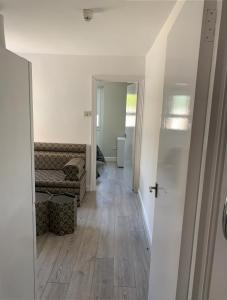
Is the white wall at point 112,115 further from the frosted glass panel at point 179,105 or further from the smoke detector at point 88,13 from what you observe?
the frosted glass panel at point 179,105

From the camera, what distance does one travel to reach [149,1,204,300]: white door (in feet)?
3.12

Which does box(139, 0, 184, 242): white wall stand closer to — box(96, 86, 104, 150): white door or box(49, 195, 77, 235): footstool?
box(49, 195, 77, 235): footstool

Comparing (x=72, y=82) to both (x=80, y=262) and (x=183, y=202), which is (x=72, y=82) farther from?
(x=183, y=202)

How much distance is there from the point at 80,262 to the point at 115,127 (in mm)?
4652

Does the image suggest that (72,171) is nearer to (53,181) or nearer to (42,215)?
(53,181)

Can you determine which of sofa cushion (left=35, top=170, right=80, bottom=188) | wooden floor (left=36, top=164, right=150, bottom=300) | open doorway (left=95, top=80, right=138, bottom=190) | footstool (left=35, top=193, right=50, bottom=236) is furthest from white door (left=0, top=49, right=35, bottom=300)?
open doorway (left=95, top=80, right=138, bottom=190)

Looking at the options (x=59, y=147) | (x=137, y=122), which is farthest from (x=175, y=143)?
(x=59, y=147)

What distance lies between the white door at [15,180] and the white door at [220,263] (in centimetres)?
96

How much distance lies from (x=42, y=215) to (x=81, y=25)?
2179 millimetres

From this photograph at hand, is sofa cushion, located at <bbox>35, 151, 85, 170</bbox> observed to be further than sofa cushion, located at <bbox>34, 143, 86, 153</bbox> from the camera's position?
No

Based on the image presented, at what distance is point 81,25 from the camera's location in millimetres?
2568

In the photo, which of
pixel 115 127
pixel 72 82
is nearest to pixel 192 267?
pixel 72 82

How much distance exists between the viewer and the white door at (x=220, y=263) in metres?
0.80

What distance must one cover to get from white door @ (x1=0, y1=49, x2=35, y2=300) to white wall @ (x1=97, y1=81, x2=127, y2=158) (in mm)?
5135
